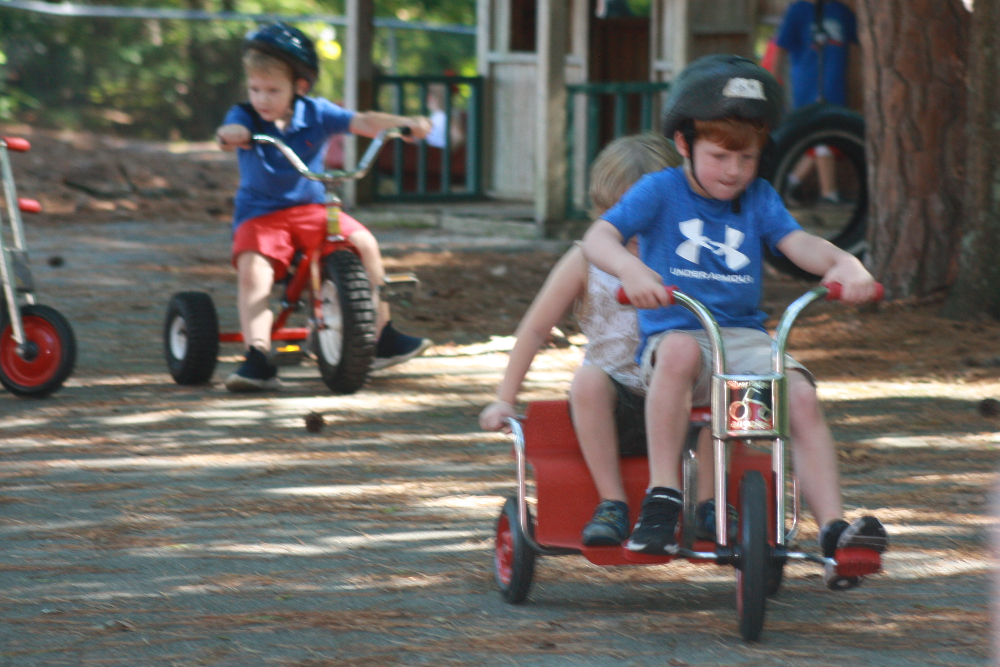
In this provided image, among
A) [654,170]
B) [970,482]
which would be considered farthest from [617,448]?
[970,482]

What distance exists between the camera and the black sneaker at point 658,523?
3277 millimetres

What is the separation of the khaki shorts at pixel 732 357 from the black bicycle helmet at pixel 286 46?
3.13 metres

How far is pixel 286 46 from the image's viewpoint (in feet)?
20.0

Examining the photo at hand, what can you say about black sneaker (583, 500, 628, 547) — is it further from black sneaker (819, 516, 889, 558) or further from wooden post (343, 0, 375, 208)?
wooden post (343, 0, 375, 208)

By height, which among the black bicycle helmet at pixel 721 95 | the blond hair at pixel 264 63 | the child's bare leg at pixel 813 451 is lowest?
the child's bare leg at pixel 813 451

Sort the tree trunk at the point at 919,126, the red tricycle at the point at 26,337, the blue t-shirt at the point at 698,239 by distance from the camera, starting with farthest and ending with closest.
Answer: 1. the tree trunk at the point at 919,126
2. the red tricycle at the point at 26,337
3. the blue t-shirt at the point at 698,239

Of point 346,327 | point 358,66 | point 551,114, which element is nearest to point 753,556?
point 346,327

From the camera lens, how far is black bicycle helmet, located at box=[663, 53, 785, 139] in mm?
3443

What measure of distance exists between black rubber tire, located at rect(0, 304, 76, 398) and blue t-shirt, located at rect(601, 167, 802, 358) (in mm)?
3221

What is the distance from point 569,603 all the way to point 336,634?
2.10ft

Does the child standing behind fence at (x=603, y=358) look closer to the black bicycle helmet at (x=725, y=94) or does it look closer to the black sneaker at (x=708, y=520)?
the black sneaker at (x=708, y=520)

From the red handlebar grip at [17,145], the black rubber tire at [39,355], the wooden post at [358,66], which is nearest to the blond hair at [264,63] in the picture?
the red handlebar grip at [17,145]

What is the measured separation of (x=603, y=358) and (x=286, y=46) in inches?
114

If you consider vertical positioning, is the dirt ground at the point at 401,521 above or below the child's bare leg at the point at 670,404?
below
